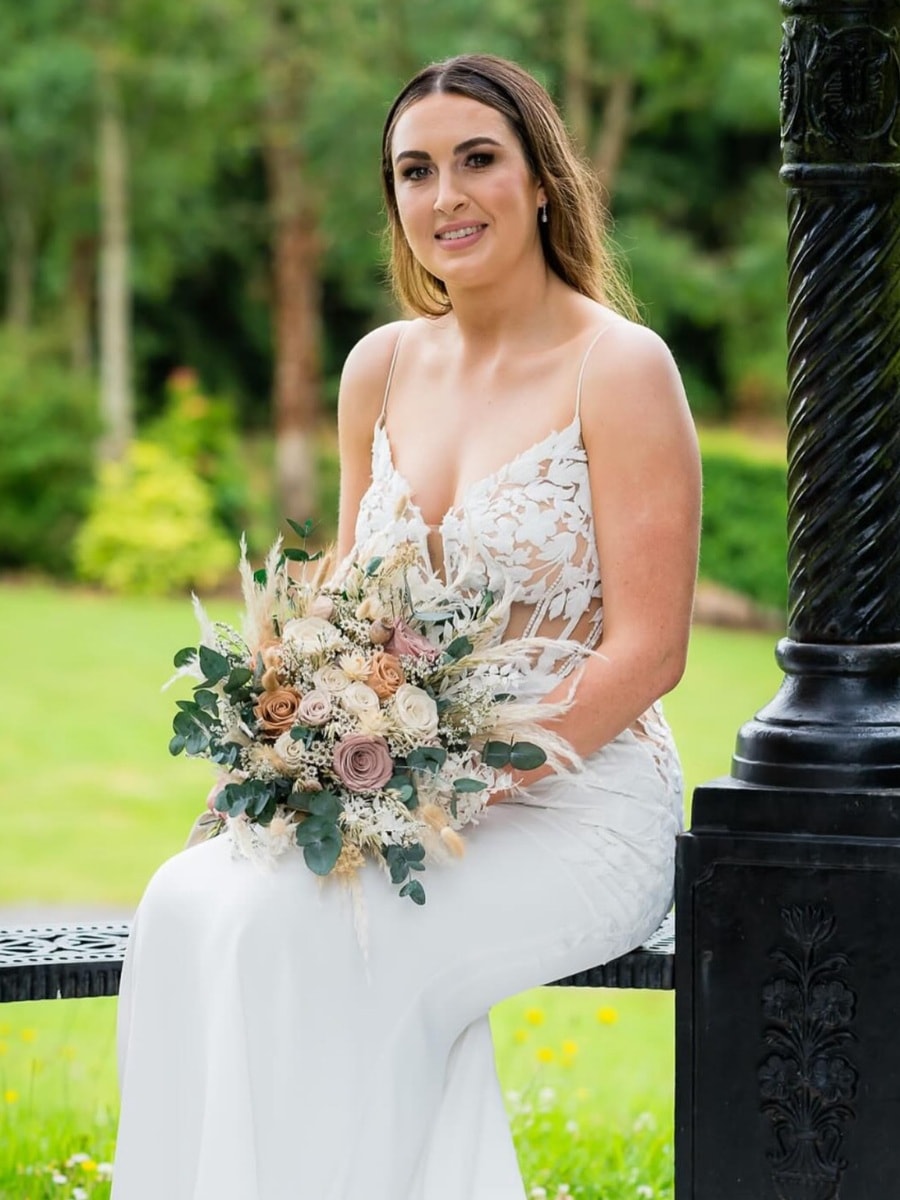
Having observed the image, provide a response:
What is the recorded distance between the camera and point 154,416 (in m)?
22.0

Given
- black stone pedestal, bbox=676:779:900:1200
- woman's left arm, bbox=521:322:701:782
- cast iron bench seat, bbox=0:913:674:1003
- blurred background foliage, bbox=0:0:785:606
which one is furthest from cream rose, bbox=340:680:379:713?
blurred background foliage, bbox=0:0:785:606

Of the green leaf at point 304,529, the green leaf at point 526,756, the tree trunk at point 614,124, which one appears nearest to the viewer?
the green leaf at point 304,529

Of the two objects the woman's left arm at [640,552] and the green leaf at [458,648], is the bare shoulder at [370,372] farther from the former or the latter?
the green leaf at [458,648]

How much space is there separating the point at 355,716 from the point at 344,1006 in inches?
18.1

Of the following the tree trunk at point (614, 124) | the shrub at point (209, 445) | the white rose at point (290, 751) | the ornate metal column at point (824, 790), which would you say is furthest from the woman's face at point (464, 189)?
the tree trunk at point (614, 124)

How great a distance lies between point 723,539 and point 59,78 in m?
7.42

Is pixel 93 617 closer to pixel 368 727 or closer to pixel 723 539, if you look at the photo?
pixel 723 539

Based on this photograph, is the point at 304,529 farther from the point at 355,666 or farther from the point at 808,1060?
the point at 808,1060

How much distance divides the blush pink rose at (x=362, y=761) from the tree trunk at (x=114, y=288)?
1577 centimetres

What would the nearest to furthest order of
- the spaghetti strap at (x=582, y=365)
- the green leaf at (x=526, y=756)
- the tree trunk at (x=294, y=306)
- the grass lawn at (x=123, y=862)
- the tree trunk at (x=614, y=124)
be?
the green leaf at (x=526, y=756) → the spaghetti strap at (x=582, y=365) → the grass lawn at (x=123, y=862) → the tree trunk at (x=294, y=306) → the tree trunk at (x=614, y=124)

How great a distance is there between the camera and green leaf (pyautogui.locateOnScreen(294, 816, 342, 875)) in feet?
9.58

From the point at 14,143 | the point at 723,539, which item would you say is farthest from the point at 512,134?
the point at 14,143

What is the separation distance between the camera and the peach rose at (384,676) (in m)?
2.93

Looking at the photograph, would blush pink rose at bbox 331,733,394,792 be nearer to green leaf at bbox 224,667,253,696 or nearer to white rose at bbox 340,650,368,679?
white rose at bbox 340,650,368,679
